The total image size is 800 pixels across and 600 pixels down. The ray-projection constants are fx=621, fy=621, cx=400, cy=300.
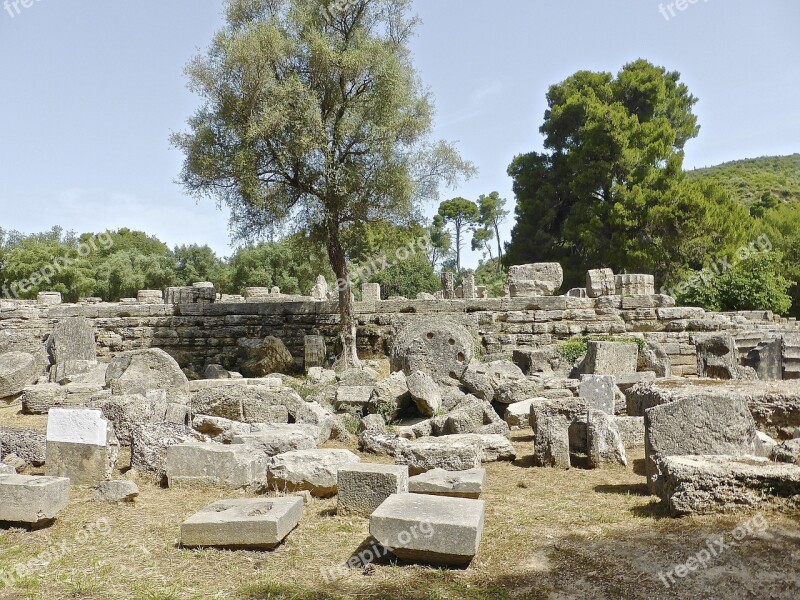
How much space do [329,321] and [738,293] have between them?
39.6 feet

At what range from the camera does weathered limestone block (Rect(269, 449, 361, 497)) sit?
18.8ft

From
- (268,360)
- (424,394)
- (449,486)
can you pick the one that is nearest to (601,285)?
(268,360)

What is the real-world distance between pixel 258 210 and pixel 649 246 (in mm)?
19111

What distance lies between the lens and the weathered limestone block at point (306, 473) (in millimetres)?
5734

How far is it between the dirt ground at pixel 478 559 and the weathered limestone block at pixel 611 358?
197 inches

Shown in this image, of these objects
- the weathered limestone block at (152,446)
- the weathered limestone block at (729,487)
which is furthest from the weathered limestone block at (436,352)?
the weathered limestone block at (729,487)

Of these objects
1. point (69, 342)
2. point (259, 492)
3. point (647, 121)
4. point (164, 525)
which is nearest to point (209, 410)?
point (259, 492)

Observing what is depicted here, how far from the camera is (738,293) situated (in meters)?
18.3

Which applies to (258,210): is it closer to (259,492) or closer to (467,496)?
(259,492)

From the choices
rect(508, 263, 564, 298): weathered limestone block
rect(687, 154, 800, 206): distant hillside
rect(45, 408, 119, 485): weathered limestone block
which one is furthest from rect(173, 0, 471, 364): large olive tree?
rect(687, 154, 800, 206): distant hillside

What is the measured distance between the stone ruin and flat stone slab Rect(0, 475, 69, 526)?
14mm

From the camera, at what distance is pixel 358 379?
35.0ft

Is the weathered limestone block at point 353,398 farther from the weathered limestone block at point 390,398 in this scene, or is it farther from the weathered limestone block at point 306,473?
the weathered limestone block at point 306,473

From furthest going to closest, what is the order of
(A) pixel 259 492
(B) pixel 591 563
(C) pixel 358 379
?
(C) pixel 358 379
(A) pixel 259 492
(B) pixel 591 563
